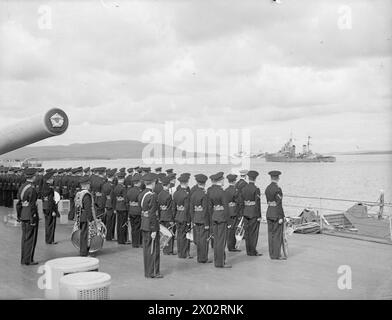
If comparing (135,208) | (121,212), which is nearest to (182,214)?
(135,208)

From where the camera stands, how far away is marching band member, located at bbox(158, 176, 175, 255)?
10156 millimetres

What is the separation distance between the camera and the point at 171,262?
390 inches

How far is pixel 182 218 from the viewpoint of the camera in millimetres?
10211

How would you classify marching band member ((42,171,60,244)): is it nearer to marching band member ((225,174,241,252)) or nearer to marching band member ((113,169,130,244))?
marching band member ((113,169,130,244))

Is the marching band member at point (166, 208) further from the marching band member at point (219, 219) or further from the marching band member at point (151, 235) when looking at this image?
the marching band member at point (151, 235)

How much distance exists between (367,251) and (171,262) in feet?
14.6

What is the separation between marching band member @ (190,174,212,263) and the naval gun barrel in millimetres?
3765

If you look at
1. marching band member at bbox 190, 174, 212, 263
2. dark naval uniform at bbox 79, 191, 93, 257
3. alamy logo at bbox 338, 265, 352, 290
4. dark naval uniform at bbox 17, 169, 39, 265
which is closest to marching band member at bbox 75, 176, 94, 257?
dark naval uniform at bbox 79, 191, 93, 257

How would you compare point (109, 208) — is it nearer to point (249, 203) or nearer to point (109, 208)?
point (109, 208)

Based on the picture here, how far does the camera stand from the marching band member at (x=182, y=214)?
33.2ft

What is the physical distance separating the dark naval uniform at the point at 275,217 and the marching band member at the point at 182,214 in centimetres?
173

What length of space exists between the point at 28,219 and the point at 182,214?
3.18 m

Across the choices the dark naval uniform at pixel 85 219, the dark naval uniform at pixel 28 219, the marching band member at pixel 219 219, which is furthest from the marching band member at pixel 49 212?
the marching band member at pixel 219 219
